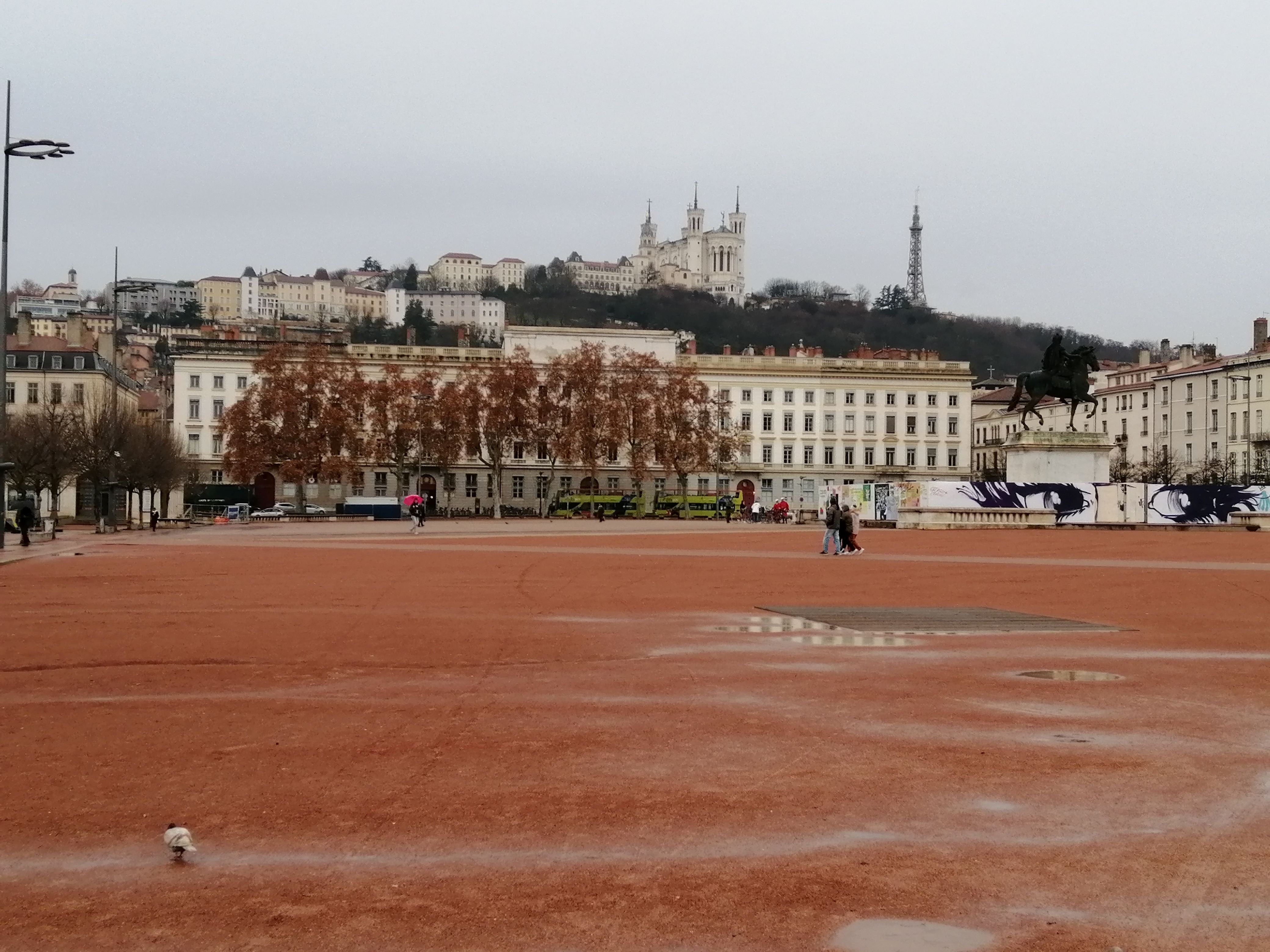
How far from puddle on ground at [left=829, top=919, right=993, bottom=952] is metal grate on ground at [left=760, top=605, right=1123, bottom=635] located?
1232 centimetres

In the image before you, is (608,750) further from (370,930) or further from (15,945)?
(15,945)

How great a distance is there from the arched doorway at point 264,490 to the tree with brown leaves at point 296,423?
45.2ft

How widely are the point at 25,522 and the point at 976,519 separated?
1563 inches

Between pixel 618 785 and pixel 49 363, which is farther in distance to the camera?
pixel 49 363

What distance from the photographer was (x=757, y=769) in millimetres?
9094

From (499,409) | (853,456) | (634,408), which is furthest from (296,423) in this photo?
(853,456)

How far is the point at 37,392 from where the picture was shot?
107m

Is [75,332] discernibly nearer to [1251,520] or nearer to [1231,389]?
[1251,520]

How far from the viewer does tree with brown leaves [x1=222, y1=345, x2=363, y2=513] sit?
9762 centimetres

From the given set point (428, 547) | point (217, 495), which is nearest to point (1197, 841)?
point (428, 547)

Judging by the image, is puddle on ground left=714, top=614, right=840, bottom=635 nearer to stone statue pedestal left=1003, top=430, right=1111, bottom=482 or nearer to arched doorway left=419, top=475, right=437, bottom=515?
stone statue pedestal left=1003, top=430, right=1111, bottom=482

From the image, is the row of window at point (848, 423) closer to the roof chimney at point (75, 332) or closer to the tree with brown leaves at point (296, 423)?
the tree with brown leaves at point (296, 423)

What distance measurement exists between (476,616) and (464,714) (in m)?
9.00

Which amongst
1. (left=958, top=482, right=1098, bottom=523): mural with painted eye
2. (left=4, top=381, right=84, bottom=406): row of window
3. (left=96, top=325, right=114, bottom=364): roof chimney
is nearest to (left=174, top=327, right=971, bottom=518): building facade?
(left=96, top=325, right=114, bottom=364): roof chimney
